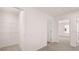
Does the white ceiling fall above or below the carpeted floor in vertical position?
above

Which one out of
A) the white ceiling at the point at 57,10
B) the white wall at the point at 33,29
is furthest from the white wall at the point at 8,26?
the white ceiling at the point at 57,10

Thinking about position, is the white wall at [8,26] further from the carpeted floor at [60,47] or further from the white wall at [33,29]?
the carpeted floor at [60,47]

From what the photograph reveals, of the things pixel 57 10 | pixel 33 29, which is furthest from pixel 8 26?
pixel 57 10

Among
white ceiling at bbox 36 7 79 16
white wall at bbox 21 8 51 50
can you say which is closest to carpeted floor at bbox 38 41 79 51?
white wall at bbox 21 8 51 50

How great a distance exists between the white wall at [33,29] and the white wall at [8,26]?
0.53ft

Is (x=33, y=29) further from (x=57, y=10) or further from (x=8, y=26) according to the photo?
(x=57, y=10)

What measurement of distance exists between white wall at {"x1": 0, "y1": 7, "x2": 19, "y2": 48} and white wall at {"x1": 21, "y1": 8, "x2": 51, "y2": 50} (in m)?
0.16

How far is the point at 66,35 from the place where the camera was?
1.61 metres

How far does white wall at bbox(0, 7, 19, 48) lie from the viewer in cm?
154

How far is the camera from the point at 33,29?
1.57 meters

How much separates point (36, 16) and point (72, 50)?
0.87 m

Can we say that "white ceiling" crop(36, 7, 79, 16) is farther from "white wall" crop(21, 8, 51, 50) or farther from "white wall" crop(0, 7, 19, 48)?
"white wall" crop(0, 7, 19, 48)

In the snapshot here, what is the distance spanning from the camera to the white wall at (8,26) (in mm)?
1537
